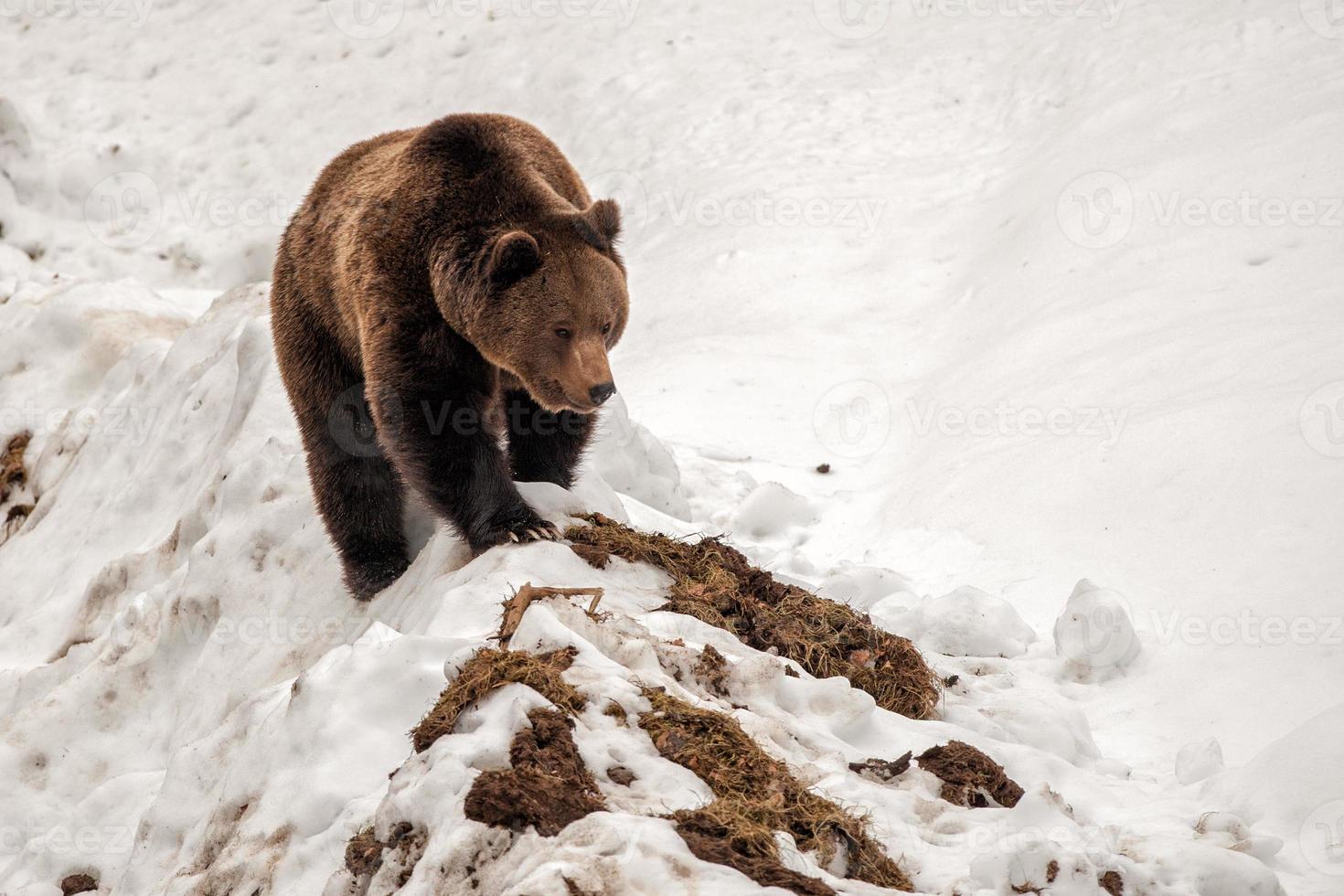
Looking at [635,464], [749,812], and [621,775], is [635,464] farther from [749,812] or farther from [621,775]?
[749,812]

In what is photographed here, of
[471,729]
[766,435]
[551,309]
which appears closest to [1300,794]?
[471,729]

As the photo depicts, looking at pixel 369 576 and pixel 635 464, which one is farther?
pixel 635 464

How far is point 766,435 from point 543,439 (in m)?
4.81

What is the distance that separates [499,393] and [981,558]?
3.54 metres

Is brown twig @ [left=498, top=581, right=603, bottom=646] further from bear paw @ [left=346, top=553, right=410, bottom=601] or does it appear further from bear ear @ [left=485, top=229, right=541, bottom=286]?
bear paw @ [left=346, top=553, right=410, bottom=601]

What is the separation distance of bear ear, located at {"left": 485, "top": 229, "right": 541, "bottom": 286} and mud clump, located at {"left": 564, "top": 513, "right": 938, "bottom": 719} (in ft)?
3.70

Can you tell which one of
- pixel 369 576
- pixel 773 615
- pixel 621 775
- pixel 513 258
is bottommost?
pixel 369 576

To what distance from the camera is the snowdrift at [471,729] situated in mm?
3549

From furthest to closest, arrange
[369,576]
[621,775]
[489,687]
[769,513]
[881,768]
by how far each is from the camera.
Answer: [769,513] → [369,576] → [881,768] → [489,687] → [621,775]

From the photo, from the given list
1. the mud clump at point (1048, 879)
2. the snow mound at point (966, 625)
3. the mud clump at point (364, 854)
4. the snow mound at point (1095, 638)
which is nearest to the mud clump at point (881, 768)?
the mud clump at point (1048, 879)

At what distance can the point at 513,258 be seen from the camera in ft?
17.4

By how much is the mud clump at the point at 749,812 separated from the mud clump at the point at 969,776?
0.65 meters

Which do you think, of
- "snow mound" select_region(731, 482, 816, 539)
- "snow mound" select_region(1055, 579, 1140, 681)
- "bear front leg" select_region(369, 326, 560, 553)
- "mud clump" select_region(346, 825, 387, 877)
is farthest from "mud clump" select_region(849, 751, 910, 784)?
"snow mound" select_region(731, 482, 816, 539)

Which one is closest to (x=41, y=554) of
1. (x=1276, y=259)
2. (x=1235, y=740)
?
(x=1235, y=740)
